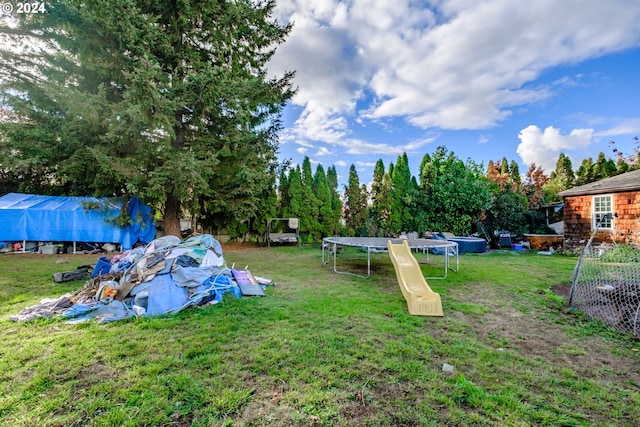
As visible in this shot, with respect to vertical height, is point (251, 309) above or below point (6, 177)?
below

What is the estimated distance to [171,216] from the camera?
9.41 meters

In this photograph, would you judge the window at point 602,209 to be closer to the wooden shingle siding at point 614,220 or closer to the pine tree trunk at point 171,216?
the wooden shingle siding at point 614,220

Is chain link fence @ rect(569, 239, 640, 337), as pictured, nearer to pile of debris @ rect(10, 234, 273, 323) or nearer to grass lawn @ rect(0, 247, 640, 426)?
grass lawn @ rect(0, 247, 640, 426)

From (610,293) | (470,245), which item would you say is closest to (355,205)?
(470,245)

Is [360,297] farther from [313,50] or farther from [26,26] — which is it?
[26,26]

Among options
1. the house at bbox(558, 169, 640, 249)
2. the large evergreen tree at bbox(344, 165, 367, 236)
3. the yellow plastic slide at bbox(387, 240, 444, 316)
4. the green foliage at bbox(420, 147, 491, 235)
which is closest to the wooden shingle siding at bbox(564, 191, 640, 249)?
the house at bbox(558, 169, 640, 249)

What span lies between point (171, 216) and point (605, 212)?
1630 centimetres

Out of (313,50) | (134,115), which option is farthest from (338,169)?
(134,115)

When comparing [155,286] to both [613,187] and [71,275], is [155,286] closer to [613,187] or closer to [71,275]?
[71,275]

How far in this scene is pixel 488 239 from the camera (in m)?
13.1

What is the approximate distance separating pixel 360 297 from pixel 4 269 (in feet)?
27.4

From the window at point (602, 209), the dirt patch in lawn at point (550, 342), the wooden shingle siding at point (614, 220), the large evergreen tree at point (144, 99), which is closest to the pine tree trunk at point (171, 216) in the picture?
the large evergreen tree at point (144, 99)

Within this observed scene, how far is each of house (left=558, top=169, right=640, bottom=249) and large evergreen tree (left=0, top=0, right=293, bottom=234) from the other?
13.0 metres

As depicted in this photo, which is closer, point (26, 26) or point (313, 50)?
point (26, 26)
